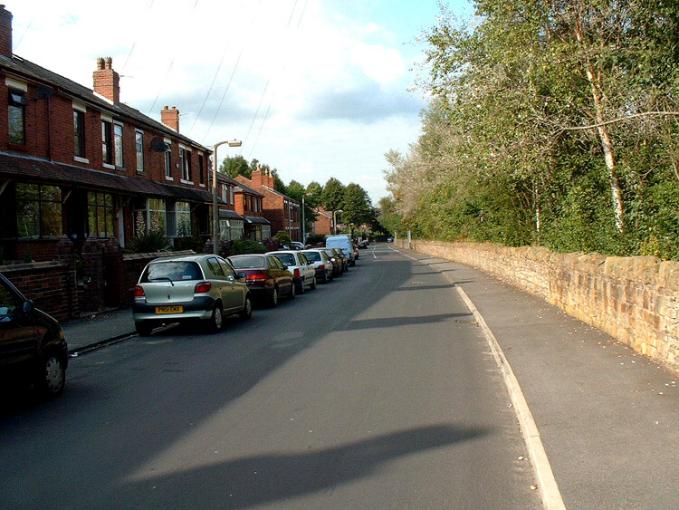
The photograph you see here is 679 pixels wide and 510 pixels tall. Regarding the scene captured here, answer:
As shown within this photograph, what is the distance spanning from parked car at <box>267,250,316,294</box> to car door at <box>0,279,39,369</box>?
47.5 feet

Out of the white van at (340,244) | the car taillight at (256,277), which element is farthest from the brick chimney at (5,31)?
the white van at (340,244)

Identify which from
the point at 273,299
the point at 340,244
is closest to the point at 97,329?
the point at 273,299

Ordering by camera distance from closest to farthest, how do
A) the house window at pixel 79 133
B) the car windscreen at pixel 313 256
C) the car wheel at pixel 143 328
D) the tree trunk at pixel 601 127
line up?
the car wheel at pixel 143 328
the tree trunk at pixel 601 127
the house window at pixel 79 133
the car windscreen at pixel 313 256

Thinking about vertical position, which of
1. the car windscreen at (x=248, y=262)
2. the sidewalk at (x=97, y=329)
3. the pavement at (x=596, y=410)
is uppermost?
the car windscreen at (x=248, y=262)

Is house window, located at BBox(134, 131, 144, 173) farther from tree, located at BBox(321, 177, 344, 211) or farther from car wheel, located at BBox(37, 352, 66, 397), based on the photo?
tree, located at BBox(321, 177, 344, 211)

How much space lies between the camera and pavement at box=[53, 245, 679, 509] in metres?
4.51

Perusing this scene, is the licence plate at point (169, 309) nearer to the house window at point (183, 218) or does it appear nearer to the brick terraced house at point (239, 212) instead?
the house window at point (183, 218)

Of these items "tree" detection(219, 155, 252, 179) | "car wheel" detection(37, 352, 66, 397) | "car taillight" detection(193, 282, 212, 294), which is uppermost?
"tree" detection(219, 155, 252, 179)

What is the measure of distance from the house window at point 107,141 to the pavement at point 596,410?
1537 cm

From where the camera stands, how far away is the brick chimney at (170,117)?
130 feet

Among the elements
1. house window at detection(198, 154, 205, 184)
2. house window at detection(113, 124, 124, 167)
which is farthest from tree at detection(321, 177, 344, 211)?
house window at detection(113, 124, 124, 167)

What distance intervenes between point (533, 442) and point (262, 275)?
45.1 feet

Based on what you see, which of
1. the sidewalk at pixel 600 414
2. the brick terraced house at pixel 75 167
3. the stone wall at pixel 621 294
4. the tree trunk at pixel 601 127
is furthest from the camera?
the brick terraced house at pixel 75 167

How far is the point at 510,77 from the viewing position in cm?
1697
